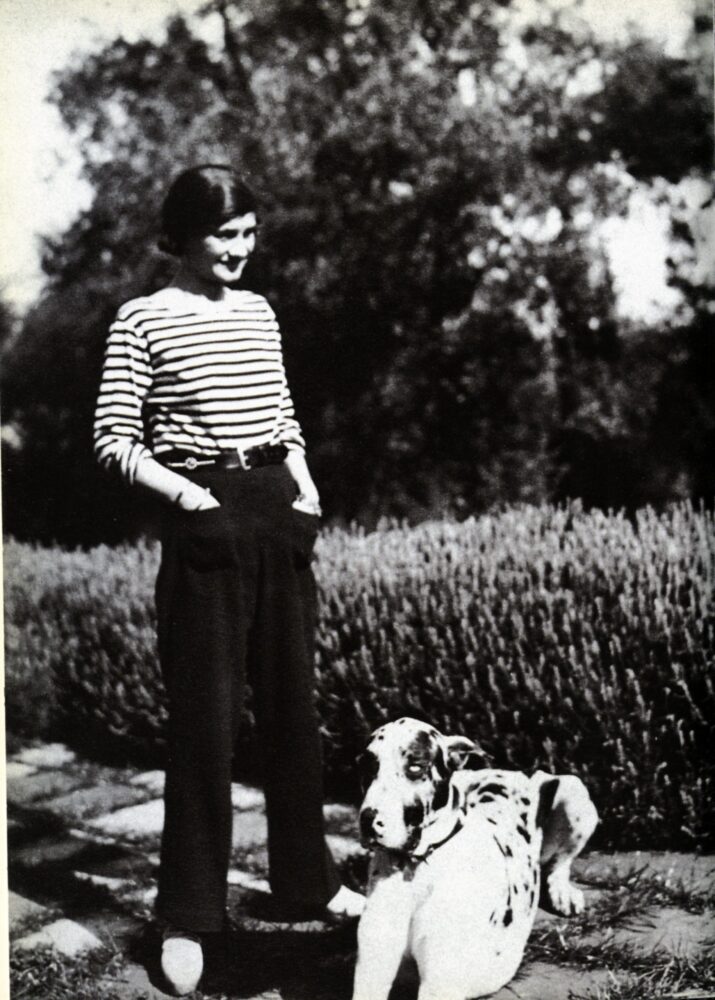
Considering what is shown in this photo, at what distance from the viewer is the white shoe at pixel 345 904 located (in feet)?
12.6

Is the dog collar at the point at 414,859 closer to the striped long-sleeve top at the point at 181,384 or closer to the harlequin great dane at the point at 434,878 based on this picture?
the harlequin great dane at the point at 434,878

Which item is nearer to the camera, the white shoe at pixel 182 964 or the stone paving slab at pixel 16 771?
the white shoe at pixel 182 964

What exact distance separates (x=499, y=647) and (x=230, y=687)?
929 millimetres

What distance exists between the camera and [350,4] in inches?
157

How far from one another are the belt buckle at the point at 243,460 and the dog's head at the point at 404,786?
2.99 feet

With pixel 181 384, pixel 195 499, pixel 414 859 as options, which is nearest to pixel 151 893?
pixel 414 859

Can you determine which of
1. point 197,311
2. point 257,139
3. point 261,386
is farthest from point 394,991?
point 257,139

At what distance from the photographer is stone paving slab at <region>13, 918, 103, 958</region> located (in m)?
3.76

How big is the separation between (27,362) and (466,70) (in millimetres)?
1752

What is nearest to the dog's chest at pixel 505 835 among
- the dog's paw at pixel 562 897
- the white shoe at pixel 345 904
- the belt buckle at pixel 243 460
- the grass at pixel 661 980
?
the dog's paw at pixel 562 897

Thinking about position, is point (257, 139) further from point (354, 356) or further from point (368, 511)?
point (368, 511)

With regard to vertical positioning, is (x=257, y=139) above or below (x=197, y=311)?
above

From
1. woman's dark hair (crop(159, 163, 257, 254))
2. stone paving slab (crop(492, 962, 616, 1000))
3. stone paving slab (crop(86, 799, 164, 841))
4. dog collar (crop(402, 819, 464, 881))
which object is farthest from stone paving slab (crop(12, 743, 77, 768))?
woman's dark hair (crop(159, 163, 257, 254))

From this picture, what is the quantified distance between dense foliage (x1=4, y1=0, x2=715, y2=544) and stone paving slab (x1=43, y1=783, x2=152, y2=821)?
0.82m
